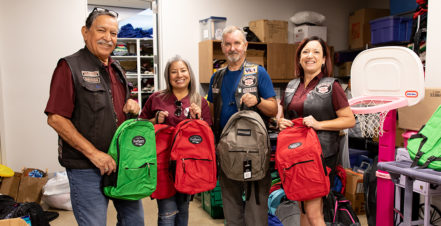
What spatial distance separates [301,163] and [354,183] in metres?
2.01

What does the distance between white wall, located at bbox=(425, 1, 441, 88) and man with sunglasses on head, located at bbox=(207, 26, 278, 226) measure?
1.34 metres

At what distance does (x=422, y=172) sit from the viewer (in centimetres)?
198

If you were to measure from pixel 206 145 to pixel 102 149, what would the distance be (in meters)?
0.62

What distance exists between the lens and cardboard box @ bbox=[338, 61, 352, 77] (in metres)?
5.88

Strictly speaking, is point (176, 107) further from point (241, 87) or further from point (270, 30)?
point (270, 30)

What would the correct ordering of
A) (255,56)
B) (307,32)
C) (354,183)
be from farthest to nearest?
(307,32), (255,56), (354,183)

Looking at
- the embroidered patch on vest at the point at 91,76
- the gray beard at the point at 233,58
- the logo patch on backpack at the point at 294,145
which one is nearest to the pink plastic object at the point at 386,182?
the logo patch on backpack at the point at 294,145

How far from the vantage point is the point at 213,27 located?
500cm

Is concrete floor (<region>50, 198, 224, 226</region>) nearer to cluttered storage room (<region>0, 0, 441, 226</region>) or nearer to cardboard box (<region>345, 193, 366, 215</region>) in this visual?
cluttered storage room (<region>0, 0, 441, 226</region>)

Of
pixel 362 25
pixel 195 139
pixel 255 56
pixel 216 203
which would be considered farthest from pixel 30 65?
pixel 362 25

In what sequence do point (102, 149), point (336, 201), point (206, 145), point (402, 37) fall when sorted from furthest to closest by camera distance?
1. point (402, 37)
2. point (336, 201)
3. point (206, 145)
4. point (102, 149)

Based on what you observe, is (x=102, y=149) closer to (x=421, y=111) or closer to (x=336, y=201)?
(x=336, y=201)

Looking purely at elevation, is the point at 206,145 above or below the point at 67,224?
above

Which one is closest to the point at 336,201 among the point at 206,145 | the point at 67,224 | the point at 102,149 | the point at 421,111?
the point at 421,111
